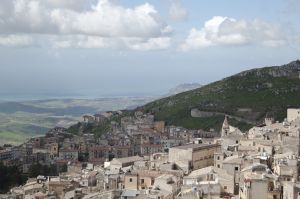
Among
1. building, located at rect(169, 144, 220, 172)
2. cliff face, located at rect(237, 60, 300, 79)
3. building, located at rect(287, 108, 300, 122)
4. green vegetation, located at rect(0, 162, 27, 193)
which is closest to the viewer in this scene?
building, located at rect(169, 144, 220, 172)

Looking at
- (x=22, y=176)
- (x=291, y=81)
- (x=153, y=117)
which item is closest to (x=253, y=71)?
(x=291, y=81)

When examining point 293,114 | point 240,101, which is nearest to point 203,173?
point 293,114

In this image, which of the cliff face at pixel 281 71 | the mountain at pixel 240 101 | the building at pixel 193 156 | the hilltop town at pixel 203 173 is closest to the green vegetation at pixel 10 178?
the hilltop town at pixel 203 173

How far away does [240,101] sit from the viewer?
116 m

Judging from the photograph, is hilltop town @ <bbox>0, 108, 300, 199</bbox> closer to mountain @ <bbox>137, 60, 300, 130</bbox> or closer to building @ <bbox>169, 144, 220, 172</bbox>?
building @ <bbox>169, 144, 220, 172</bbox>

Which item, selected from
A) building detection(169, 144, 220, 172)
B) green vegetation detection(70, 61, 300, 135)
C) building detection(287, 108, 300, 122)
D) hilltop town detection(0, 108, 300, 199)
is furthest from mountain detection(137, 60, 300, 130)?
building detection(169, 144, 220, 172)

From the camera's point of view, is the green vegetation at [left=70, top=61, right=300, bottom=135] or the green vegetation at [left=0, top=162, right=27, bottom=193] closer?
the green vegetation at [left=0, top=162, right=27, bottom=193]

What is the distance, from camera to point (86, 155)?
9394cm

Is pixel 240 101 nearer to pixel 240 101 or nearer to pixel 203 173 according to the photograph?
pixel 240 101

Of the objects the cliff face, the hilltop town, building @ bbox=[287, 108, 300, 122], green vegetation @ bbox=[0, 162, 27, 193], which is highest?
the cliff face

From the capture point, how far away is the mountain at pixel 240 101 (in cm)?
10588

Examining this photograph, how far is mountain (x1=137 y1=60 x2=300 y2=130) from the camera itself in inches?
4168

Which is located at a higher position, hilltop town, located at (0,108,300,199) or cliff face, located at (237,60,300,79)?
cliff face, located at (237,60,300,79)

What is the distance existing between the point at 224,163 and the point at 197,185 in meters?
5.39
